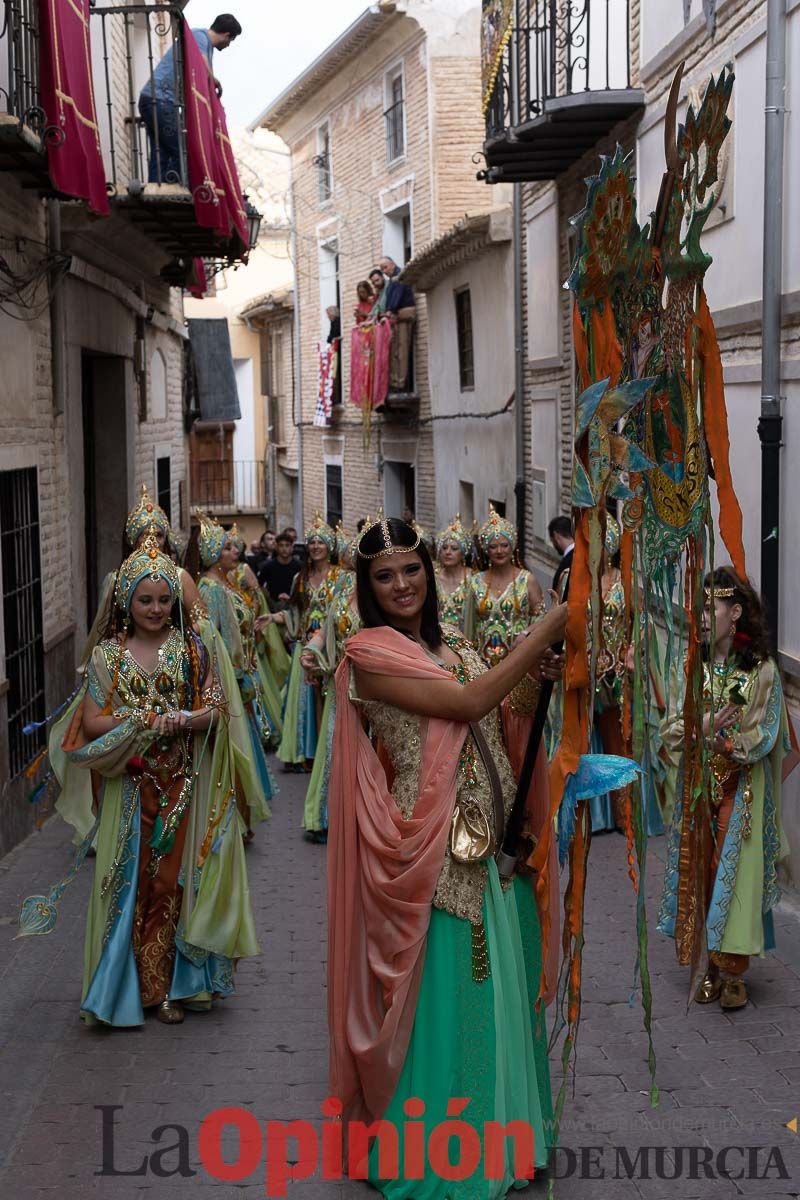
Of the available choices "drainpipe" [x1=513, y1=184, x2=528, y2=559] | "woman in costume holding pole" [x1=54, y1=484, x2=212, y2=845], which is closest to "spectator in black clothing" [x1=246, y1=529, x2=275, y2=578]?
"drainpipe" [x1=513, y1=184, x2=528, y2=559]

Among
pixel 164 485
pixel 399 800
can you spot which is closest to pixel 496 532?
pixel 399 800

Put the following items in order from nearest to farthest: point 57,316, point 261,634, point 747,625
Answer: point 747,625 → point 57,316 → point 261,634

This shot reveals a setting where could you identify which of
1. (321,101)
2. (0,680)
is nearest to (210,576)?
(0,680)

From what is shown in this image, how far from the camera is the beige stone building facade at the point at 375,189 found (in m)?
24.0

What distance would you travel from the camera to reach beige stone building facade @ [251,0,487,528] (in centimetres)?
2395

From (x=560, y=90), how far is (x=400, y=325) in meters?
10.8

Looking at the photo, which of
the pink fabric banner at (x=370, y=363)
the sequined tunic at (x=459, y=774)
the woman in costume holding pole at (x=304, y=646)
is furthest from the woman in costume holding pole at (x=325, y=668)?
the pink fabric banner at (x=370, y=363)

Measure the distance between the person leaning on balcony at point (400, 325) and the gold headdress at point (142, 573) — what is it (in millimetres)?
19749

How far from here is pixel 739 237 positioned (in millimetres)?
9438

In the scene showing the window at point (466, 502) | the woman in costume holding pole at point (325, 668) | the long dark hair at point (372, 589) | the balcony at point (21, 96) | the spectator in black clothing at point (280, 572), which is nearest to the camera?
the long dark hair at point (372, 589)

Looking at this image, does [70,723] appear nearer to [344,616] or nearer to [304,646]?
[344,616]

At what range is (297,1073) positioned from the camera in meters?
5.75

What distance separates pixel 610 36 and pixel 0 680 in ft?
26.7

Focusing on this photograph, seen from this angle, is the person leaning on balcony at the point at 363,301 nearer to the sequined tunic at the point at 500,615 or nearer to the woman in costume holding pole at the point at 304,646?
the woman in costume holding pole at the point at 304,646
